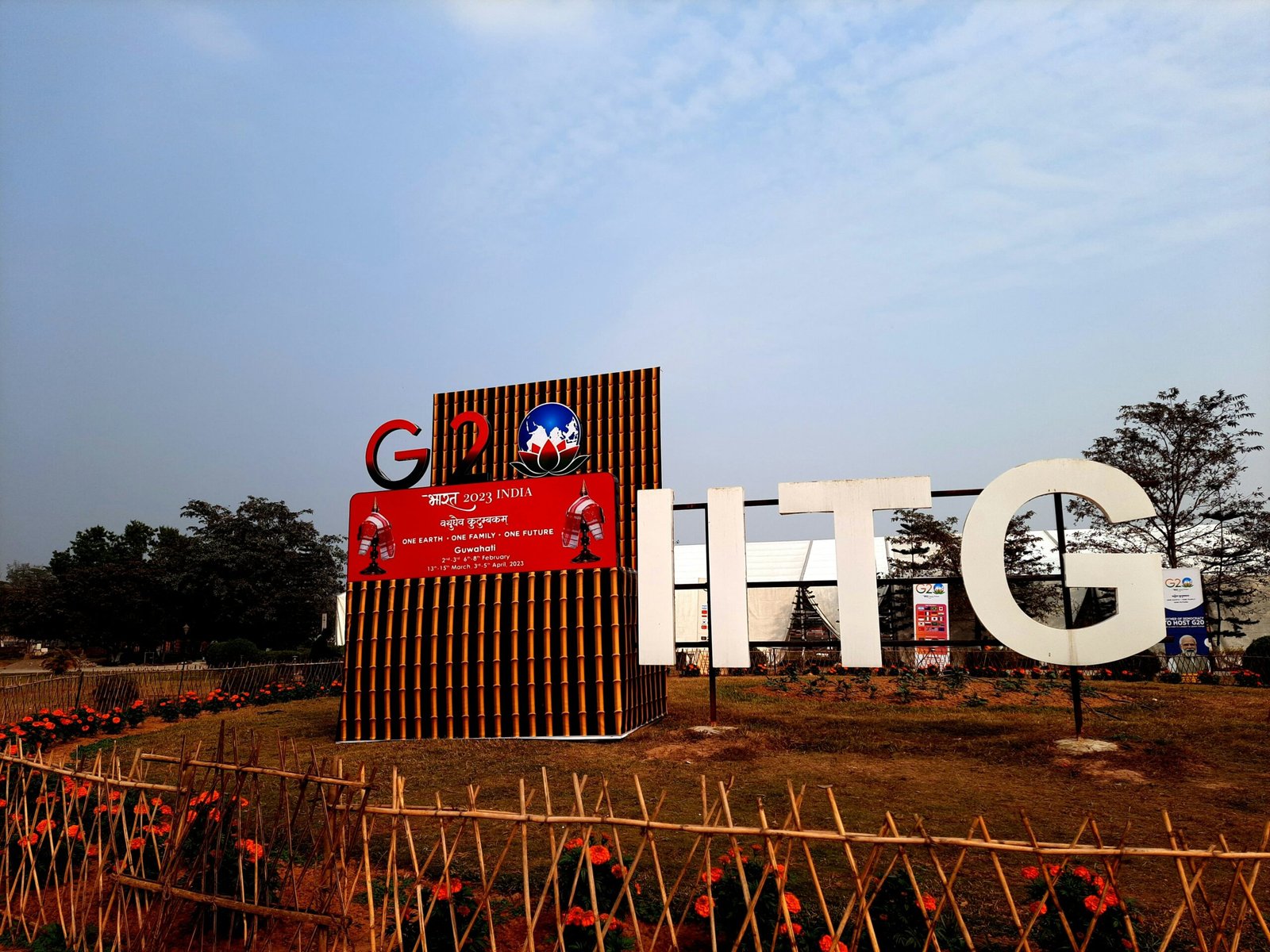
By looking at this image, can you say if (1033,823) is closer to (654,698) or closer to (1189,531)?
(654,698)

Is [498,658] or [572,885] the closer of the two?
[572,885]

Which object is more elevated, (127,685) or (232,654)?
(127,685)

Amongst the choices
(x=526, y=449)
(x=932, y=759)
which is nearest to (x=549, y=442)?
(x=526, y=449)

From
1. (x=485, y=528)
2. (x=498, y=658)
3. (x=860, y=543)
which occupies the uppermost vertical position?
(x=485, y=528)

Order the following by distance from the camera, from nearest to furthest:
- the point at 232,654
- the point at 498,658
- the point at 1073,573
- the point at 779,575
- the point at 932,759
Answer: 1. the point at 1073,573
2. the point at 932,759
3. the point at 498,658
4. the point at 232,654
5. the point at 779,575

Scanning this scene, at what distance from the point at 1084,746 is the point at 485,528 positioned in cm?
1132

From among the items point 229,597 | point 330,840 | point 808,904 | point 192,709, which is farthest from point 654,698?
point 229,597

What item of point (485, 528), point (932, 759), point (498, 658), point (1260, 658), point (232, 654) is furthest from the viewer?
point (232, 654)

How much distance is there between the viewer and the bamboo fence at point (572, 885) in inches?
219

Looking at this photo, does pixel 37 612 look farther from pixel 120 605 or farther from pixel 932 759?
pixel 932 759

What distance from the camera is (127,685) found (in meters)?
21.2

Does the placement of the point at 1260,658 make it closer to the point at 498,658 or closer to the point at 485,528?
the point at 498,658

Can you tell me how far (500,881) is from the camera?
7691 mm

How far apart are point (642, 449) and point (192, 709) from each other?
47.3 feet
